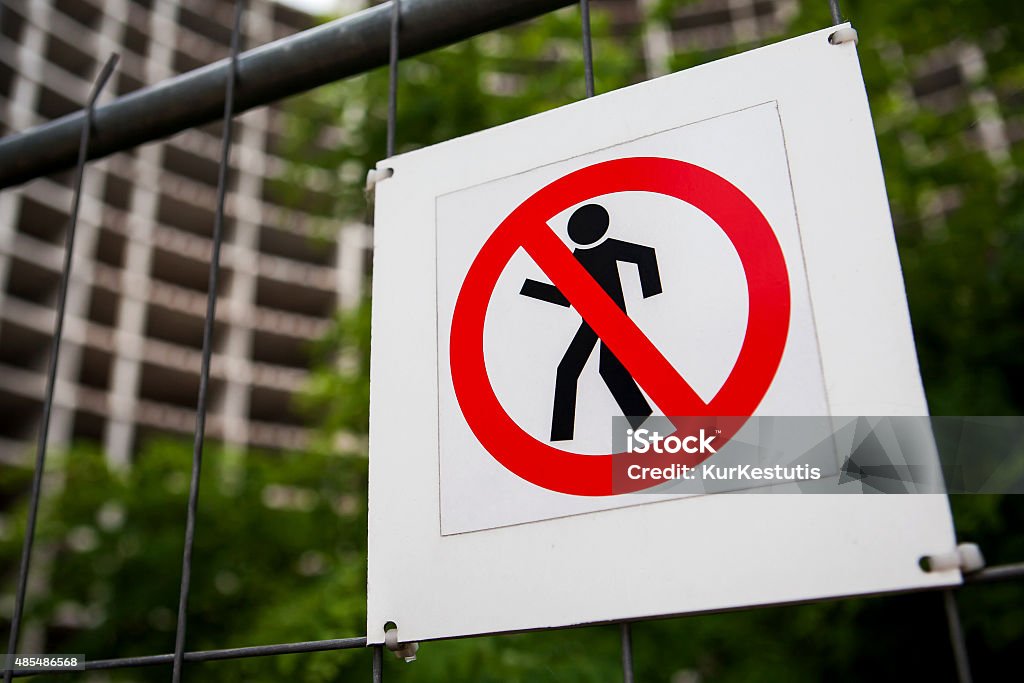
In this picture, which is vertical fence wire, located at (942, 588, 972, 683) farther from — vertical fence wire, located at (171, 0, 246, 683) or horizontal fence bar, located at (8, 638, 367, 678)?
vertical fence wire, located at (171, 0, 246, 683)

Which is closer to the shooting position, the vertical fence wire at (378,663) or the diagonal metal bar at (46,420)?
the vertical fence wire at (378,663)

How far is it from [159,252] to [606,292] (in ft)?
73.6

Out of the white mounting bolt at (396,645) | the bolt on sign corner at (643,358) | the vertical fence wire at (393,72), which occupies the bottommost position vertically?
the white mounting bolt at (396,645)

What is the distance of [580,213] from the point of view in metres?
1.25

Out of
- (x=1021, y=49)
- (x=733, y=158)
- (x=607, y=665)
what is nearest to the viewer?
(x=733, y=158)

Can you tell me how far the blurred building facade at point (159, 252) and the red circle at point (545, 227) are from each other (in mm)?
17223

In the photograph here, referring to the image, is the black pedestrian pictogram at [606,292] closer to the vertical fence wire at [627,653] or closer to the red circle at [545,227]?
the red circle at [545,227]

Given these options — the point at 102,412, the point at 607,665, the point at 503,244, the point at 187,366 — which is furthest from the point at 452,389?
the point at 187,366

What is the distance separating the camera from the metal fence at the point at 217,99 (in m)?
1.44

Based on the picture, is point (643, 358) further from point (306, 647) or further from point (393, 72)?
point (393, 72)

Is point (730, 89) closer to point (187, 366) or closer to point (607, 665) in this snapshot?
point (607, 665)

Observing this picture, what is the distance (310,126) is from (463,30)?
4438 mm

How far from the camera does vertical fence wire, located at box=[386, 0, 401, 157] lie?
146 cm

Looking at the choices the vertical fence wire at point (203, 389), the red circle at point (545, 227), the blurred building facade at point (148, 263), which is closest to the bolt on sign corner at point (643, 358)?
the red circle at point (545, 227)
